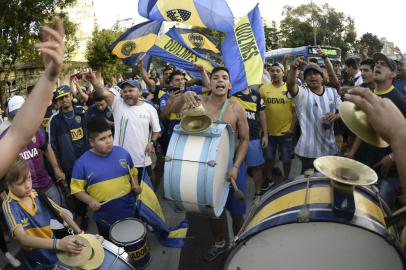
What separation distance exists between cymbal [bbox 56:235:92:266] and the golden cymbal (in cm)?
131

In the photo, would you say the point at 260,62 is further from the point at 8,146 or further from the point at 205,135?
the point at 8,146

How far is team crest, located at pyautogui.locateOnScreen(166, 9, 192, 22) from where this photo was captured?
625 cm

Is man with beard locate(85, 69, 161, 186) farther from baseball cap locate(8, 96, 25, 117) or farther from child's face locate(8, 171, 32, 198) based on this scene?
child's face locate(8, 171, 32, 198)

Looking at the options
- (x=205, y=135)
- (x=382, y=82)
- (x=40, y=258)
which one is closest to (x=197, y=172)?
(x=205, y=135)

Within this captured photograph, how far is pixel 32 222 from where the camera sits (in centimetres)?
270

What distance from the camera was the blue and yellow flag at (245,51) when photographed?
199 inches

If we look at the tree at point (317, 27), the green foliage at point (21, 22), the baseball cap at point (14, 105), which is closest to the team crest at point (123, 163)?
the baseball cap at point (14, 105)

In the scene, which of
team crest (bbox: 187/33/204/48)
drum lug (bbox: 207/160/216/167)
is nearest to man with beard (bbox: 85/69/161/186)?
drum lug (bbox: 207/160/216/167)

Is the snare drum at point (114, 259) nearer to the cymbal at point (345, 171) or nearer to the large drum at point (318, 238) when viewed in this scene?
the large drum at point (318, 238)

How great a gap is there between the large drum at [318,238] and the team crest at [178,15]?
487cm

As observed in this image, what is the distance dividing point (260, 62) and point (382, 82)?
181cm

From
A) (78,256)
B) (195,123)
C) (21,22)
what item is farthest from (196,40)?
(21,22)

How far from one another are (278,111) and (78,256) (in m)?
3.97

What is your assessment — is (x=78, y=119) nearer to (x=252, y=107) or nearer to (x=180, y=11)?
(x=252, y=107)
